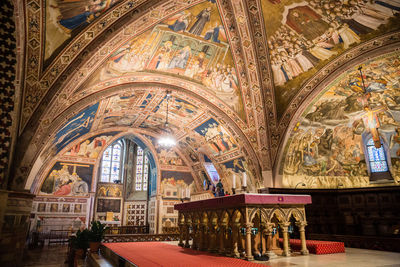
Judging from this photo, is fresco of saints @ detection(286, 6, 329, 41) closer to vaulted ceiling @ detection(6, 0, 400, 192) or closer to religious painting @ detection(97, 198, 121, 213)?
vaulted ceiling @ detection(6, 0, 400, 192)

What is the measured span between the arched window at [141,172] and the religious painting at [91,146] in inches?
229

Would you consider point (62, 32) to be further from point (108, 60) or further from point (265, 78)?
point (265, 78)

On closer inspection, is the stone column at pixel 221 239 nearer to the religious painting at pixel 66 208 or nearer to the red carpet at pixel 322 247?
the red carpet at pixel 322 247

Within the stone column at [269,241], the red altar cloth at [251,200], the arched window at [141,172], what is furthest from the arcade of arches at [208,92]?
the arched window at [141,172]

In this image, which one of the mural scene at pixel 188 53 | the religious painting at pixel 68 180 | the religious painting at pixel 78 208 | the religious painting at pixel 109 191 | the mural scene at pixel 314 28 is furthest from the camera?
the religious painting at pixel 109 191

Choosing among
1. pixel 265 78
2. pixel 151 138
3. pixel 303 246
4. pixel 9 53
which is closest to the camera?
pixel 303 246

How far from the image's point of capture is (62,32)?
7953 millimetres

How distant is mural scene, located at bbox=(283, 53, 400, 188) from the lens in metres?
11.1

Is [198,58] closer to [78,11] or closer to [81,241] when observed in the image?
[78,11]

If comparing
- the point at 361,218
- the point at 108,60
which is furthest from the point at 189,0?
the point at 361,218

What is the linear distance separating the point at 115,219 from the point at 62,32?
1575 cm

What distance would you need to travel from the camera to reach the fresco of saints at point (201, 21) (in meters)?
9.41

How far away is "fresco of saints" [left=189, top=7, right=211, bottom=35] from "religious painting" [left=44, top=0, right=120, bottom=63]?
2962 mm

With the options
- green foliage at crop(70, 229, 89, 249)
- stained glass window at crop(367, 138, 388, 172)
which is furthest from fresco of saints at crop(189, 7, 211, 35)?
stained glass window at crop(367, 138, 388, 172)
